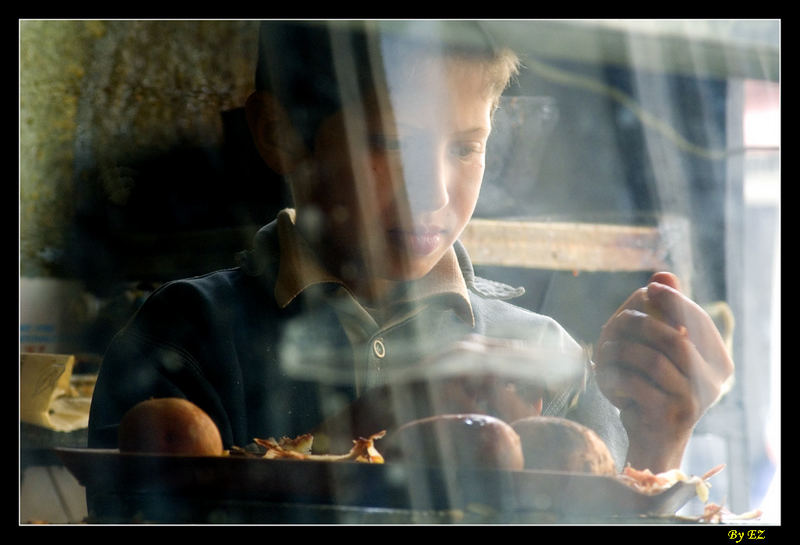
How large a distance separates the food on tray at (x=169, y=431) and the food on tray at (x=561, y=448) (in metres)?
0.42

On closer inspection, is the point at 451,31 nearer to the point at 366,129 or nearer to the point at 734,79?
the point at 366,129

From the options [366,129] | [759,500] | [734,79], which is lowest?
[759,500]

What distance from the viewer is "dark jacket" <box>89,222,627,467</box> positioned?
1.24 m

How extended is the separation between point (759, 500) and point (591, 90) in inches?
25.8

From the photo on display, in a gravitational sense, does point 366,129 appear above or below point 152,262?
above

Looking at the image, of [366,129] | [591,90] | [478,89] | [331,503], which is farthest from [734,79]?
[331,503]

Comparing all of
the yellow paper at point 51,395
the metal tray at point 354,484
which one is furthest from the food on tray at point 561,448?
the yellow paper at point 51,395

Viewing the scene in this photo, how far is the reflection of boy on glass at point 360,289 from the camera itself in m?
1.24

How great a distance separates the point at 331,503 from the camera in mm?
1213

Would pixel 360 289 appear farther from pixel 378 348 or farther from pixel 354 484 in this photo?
pixel 354 484

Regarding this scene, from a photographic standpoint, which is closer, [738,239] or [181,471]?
[181,471]

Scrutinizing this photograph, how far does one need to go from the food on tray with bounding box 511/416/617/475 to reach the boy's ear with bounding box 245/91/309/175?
0.48 m

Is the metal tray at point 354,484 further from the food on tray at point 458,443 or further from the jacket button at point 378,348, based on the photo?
the jacket button at point 378,348

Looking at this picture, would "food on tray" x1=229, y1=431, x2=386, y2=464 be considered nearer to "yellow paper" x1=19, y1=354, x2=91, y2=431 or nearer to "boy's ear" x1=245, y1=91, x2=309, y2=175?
"yellow paper" x1=19, y1=354, x2=91, y2=431
